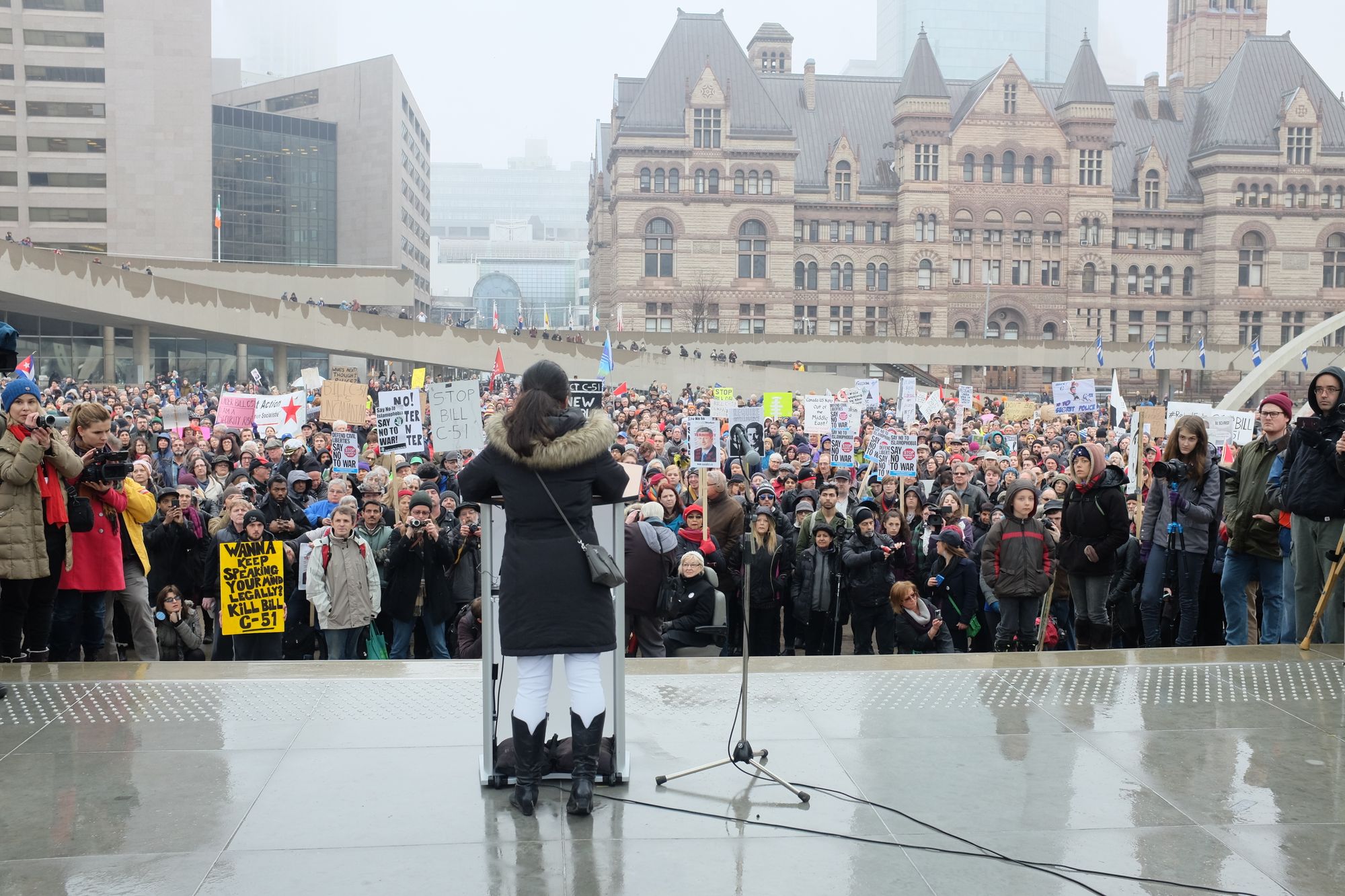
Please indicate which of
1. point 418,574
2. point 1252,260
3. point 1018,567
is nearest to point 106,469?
point 418,574

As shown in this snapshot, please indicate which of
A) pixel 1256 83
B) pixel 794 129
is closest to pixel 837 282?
pixel 794 129

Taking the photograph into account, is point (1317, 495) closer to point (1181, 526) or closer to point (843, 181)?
point (1181, 526)

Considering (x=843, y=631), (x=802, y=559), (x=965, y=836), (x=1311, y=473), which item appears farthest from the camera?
(x=843, y=631)

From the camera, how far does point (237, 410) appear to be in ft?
57.8

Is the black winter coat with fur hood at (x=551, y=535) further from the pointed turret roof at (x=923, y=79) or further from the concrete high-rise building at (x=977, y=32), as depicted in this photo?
the concrete high-rise building at (x=977, y=32)

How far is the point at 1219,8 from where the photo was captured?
4117 inches

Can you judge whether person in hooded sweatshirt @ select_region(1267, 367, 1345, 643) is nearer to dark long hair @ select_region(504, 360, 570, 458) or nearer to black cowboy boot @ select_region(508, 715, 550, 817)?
dark long hair @ select_region(504, 360, 570, 458)

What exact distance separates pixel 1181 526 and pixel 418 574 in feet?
18.2

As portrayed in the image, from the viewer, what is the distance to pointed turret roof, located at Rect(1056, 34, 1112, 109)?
8094 centimetres

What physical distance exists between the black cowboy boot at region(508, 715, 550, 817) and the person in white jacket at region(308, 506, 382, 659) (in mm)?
4024

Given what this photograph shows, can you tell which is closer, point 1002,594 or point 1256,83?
point 1002,594

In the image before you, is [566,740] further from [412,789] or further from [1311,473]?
[1311,473]

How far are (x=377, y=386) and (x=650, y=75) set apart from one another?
48.9 meters

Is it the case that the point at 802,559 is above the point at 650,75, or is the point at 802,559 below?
below
